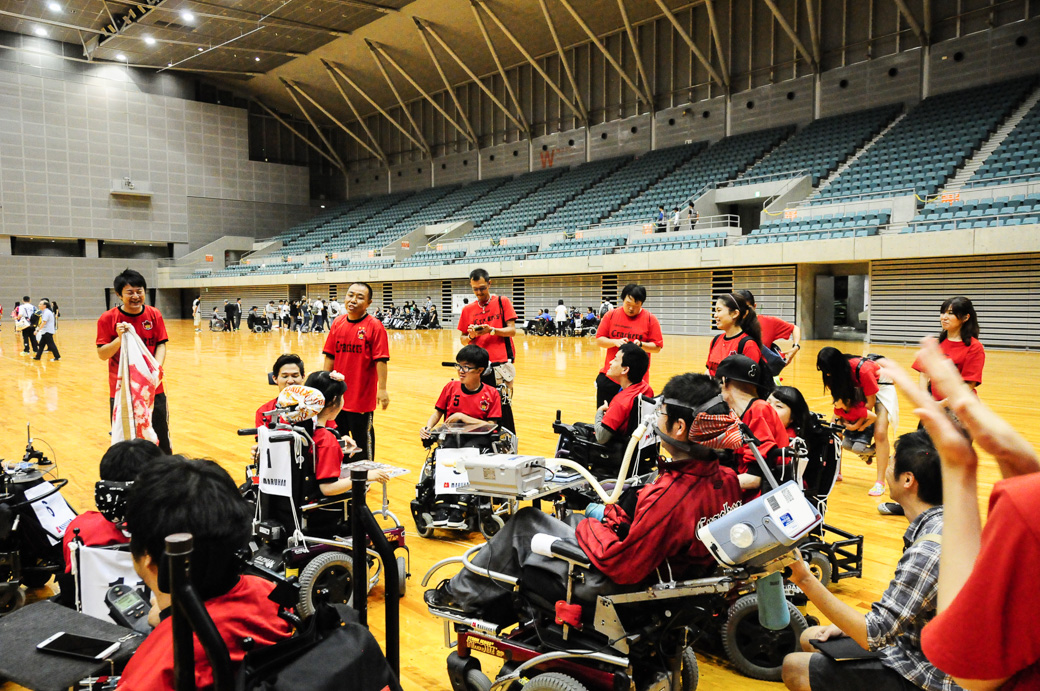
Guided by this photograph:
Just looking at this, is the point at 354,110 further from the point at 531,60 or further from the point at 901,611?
the point at 901,611

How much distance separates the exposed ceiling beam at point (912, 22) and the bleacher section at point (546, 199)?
1113cm

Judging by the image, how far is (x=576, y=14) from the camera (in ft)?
80.2

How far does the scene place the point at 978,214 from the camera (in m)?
15.4

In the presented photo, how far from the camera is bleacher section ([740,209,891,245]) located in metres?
17.1

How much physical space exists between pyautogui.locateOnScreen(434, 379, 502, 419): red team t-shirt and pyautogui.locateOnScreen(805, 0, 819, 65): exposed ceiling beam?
21.2 m

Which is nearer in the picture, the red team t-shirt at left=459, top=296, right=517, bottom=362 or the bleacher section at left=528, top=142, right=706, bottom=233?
the red team t-shirt at left=459, top=296, right=517, bottom=362

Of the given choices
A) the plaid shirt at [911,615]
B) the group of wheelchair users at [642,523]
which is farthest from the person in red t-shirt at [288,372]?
the plaid shirt at [911,615]

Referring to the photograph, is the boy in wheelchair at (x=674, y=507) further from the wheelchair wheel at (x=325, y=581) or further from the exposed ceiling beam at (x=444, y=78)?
the exposed ceiling beam at (x=444, y=78)

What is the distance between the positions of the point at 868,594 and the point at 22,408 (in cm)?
975

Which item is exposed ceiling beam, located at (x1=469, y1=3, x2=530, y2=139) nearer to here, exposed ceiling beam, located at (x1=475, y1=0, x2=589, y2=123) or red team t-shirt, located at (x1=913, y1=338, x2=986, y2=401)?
exposed ceiling beam, located at (x1=475, y1=0, x2=589, y2=123)

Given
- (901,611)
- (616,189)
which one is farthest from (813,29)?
(901,611)

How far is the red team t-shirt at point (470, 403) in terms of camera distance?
15.5ft

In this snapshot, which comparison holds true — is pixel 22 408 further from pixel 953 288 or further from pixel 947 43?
pixel 947 43

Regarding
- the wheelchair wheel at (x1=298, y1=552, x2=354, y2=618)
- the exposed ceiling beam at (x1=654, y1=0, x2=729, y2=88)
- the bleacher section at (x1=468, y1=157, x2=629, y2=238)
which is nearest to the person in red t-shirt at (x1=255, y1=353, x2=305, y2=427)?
the wheelchair wheel at (x1=298, y1=552, x2=354, y2=618)
